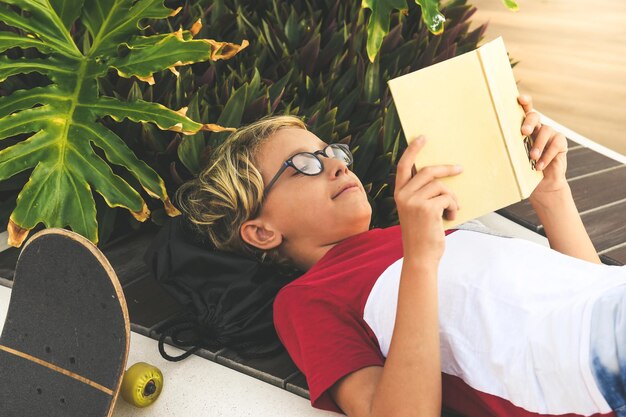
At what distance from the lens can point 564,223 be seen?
2.15m

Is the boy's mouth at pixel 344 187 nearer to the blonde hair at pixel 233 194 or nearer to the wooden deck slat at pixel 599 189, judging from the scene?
the blonde hair at pixel 233 194

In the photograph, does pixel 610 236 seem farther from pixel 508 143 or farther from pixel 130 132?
pixel 130 132

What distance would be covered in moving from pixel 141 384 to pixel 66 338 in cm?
21

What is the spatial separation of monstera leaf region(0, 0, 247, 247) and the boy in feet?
1.08

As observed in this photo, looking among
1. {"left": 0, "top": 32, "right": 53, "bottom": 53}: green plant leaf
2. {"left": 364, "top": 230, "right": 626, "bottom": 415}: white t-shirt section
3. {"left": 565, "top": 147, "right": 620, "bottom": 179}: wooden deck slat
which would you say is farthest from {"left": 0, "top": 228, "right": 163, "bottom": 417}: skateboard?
{"left": 565, "top": 147, "right": 620, "bottom": 179}: wooden deck slat

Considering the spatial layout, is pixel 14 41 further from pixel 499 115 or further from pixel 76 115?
pixel 499 115

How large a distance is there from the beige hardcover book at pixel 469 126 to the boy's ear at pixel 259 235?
637mm

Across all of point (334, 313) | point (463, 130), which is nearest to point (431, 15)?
point (463, 130)

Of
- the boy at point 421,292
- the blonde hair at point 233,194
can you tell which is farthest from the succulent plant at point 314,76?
the boy at point 421,292

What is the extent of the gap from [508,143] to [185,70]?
1563 millimetres

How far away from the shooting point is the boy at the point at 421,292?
1.53 metres

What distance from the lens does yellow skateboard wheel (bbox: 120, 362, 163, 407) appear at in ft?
6.37

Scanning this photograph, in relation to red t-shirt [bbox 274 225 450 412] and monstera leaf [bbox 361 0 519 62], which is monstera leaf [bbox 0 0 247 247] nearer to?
monstera leaf [bbox 361 0 519 62]

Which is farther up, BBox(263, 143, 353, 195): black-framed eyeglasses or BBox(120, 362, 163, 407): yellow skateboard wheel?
BBox(263, 143, 353, 195): black-framed eyeglasses
